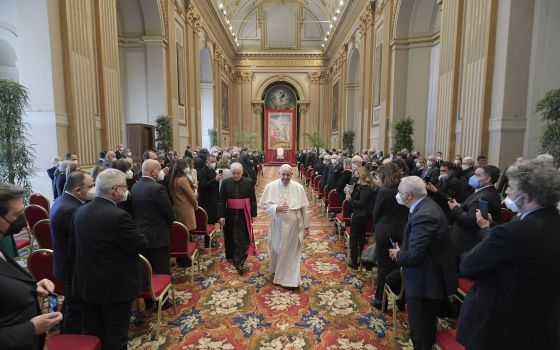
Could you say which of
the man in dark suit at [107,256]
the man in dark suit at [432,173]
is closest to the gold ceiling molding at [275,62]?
the man in dark suit at [432,173]

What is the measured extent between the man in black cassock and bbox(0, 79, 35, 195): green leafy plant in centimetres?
390

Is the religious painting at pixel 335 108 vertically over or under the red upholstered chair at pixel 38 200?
over

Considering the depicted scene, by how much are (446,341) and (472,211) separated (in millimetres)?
1448

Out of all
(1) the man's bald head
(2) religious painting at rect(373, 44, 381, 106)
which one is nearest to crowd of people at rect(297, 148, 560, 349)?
(1) the man's bald head

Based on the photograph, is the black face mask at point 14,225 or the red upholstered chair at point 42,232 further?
the red upholstered chair at point 42,232

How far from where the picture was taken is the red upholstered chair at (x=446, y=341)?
2180 mm

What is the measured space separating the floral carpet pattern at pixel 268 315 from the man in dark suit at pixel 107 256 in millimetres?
933

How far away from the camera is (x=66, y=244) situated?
272cm

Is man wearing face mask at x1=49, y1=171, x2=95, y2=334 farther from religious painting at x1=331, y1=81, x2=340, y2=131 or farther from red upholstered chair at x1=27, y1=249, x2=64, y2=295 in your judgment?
religious painting at x1=331, y1=81, x2=340, y2=131

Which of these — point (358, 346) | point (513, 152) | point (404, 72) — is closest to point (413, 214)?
point (358, 346)

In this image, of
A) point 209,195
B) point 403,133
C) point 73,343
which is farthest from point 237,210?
point 403,133

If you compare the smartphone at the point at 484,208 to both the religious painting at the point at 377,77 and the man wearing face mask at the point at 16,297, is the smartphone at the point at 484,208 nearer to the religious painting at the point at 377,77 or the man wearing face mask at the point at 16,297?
the man wearing face mask at the point at 16,297

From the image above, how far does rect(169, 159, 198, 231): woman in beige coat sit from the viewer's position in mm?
4605

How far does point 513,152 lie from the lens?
21.9 feet
